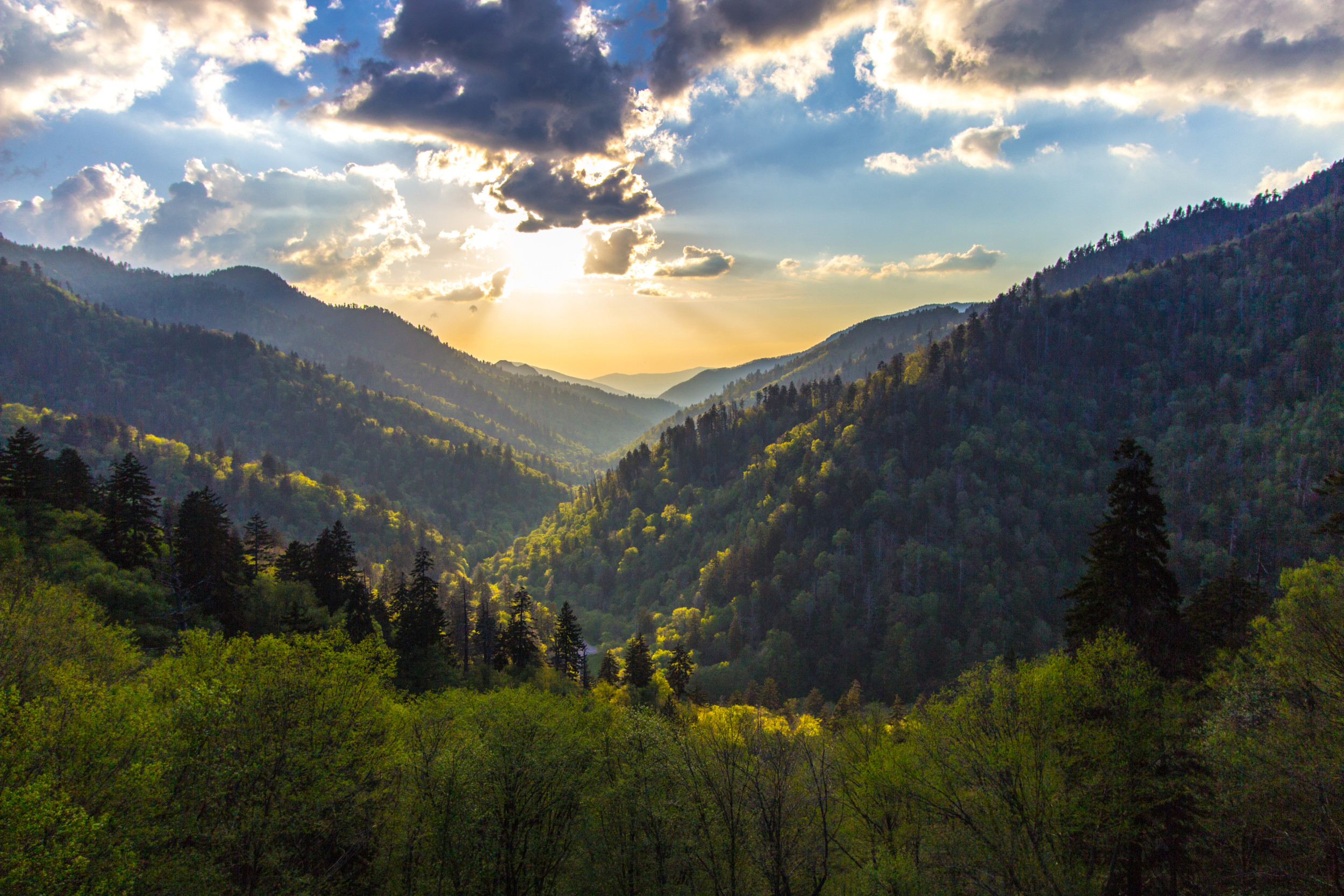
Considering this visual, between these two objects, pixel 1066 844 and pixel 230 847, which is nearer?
pixel 230 847

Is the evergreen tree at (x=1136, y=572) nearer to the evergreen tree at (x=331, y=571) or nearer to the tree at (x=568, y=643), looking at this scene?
the tree at (x=568, y=643)

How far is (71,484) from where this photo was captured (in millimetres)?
62781

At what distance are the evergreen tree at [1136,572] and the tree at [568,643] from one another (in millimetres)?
63154

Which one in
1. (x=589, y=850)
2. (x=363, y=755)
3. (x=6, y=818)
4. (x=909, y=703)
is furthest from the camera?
(x=909, y=703)

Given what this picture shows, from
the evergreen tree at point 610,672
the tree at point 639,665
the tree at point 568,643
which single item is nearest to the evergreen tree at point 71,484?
the tree at point 568,643

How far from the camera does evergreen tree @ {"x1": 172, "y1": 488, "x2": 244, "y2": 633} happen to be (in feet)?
Answer: 183

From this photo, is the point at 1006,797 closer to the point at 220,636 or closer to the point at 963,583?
the point at 220,636

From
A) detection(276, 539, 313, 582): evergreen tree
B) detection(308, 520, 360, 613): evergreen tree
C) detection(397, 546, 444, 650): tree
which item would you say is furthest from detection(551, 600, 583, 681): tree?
detection(276, 539, 313, 582): evergreen tree

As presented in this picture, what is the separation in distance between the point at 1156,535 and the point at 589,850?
34.6m

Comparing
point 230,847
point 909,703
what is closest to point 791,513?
point 909,703

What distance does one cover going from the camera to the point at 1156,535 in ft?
99.8

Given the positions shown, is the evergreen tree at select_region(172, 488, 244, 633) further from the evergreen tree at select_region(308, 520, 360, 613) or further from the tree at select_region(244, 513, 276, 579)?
the tree at select_region(244, 513, 276, 579)

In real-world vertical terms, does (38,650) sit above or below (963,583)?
above

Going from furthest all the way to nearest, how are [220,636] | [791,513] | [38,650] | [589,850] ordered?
1. [791,513]
2. [220,636]
3. [589,850]
4. [38,650]
